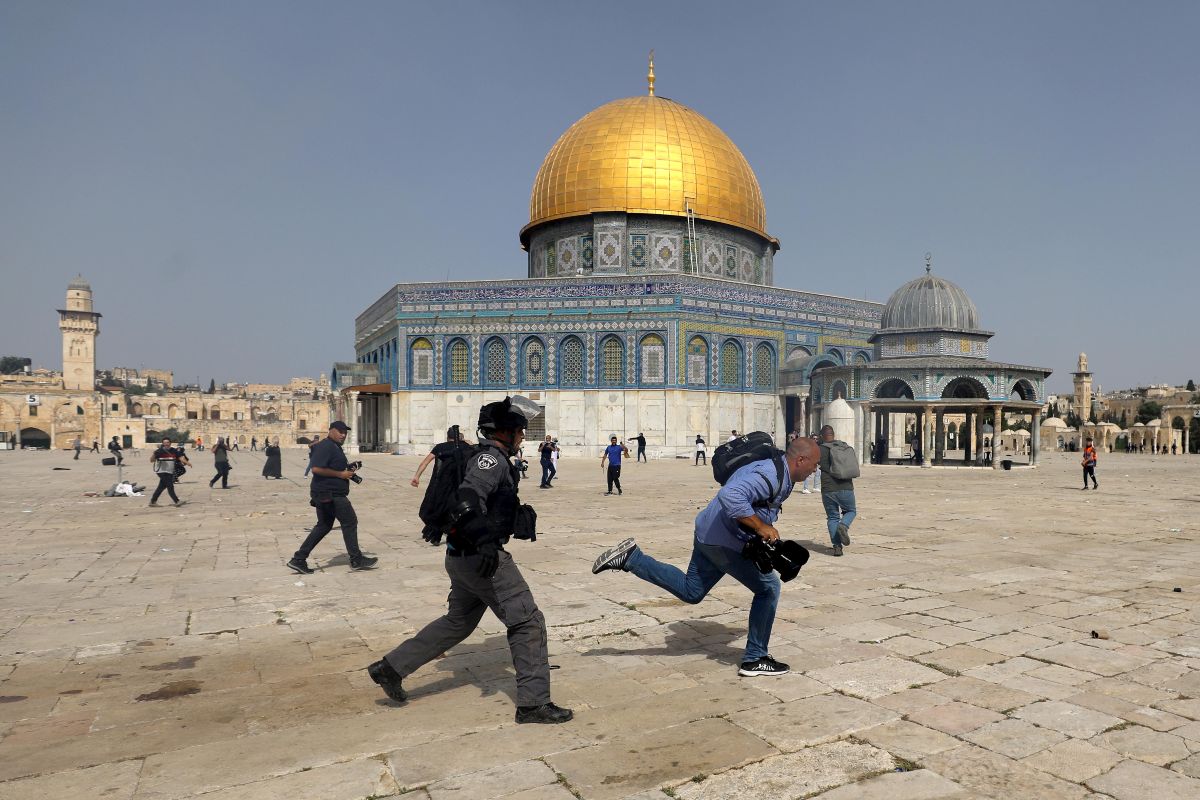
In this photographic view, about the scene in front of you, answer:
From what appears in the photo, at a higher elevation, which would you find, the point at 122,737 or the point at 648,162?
the point at 648,162

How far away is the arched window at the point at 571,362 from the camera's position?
3631 centimetres

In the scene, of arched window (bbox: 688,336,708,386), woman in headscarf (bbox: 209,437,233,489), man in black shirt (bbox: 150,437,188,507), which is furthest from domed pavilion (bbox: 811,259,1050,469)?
man in black shirt (bbox: 150,437,188,507)

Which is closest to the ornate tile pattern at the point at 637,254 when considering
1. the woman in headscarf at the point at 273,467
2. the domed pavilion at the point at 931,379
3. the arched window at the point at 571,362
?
the arched window at the point at 571,362

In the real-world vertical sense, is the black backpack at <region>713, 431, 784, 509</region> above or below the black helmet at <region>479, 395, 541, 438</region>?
below

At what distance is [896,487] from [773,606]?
15.6 m

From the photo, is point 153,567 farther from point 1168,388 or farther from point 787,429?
point 1168,388

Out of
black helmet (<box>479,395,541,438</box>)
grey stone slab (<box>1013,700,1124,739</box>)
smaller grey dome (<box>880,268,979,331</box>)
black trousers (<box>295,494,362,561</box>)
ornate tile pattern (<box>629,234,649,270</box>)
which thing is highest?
ornate tile pattern (<box>629,234,649,270</box>)

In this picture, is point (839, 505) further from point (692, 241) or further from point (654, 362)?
point (692, 241)

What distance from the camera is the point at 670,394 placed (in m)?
35.3

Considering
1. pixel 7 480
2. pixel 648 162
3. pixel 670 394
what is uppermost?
pixel 648 162

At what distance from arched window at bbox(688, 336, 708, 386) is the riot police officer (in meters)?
32.0

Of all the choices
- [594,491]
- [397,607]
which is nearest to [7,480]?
[594,491]

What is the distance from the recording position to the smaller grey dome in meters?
35.9

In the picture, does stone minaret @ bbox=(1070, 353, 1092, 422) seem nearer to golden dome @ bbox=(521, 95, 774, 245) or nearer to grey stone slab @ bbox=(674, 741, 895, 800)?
golden dome @ bbox=(521, 95, 774, 245)
